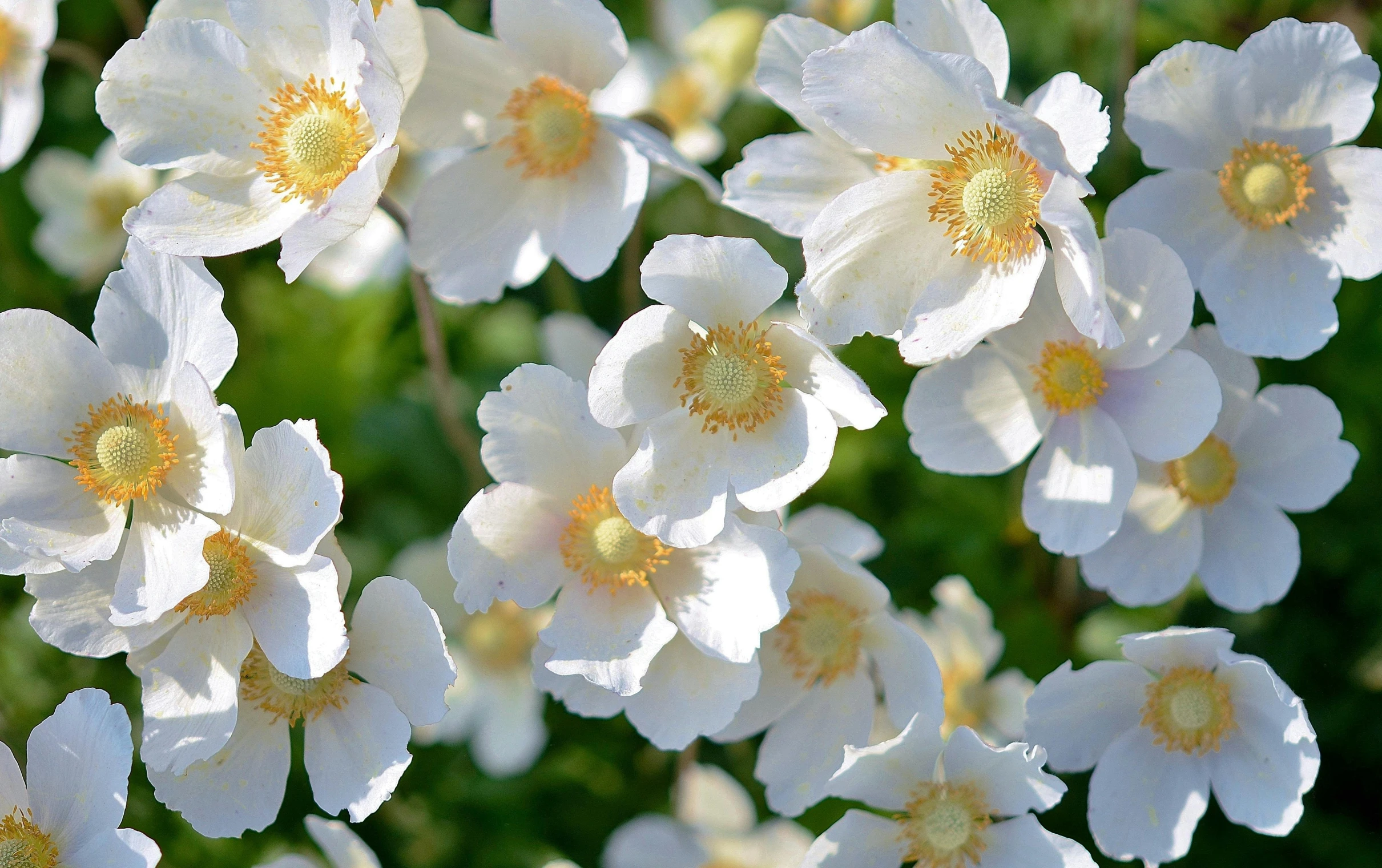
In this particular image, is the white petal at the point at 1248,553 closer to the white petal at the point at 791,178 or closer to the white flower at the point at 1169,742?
the white flower at the point at 1169,742

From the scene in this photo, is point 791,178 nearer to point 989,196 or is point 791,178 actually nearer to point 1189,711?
point 989,196

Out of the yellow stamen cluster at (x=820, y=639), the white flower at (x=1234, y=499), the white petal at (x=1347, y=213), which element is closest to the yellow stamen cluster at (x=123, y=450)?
the yellow stamen cluster at (x=820, y=639)

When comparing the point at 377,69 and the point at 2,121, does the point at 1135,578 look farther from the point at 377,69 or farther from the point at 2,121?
the point at 2,121

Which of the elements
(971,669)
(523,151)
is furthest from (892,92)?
(971,669)

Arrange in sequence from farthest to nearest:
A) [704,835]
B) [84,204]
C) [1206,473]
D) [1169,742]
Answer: [84,204], [704,835], [1206,473], [1169,742]

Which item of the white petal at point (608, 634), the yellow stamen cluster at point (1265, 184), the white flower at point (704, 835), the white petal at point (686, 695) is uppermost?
the yellow stamen cluster at point (1265, 184)

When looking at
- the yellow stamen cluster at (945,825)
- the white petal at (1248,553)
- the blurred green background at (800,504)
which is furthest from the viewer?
the blurred green background at (800,504)

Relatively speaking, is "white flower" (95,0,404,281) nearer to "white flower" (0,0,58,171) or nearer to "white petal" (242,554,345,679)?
"white petal" (242,554,345,679)
